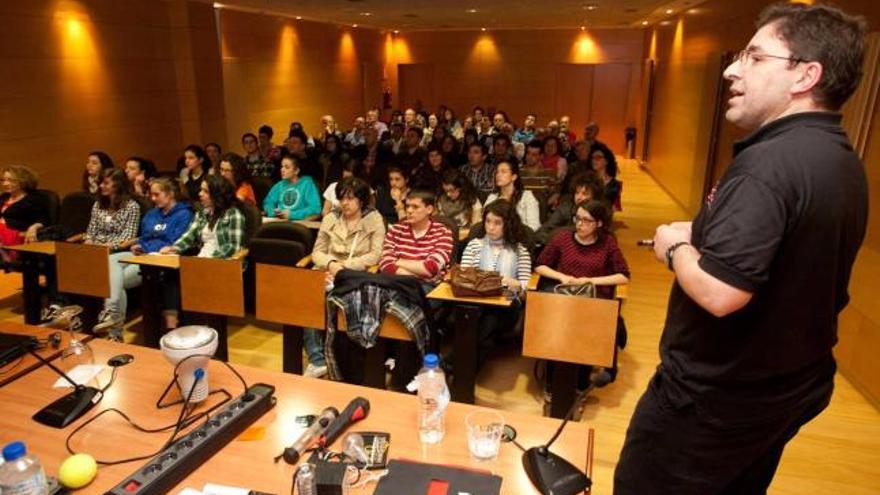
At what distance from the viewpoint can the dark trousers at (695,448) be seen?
1.37 m

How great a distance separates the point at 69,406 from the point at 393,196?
3.84 metres

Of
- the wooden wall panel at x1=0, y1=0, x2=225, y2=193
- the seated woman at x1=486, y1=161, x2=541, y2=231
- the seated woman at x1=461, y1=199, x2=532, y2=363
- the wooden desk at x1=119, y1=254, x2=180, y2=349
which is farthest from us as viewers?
the wooden wall panel at x1=0, y1=0, x2=225, y2=193

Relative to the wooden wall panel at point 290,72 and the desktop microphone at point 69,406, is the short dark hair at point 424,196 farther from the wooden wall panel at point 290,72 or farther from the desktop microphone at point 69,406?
the wooden wall panel at point 290,72

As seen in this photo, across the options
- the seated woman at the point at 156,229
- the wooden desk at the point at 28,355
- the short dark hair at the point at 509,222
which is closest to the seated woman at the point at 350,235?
the short dark hair at the point at 509,222

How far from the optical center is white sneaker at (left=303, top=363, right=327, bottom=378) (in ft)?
11.8

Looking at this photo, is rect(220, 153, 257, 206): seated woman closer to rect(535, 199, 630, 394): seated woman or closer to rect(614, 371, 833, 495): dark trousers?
rect(535, 199, 630, 394): seated woman

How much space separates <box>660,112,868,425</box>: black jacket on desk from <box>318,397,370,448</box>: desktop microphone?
927 mm

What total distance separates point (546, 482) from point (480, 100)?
1402 centimetres

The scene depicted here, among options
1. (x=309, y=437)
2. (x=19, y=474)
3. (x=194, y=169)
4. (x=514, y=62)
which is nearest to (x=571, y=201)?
(x=309, y=437)

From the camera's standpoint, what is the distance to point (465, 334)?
10.3ft

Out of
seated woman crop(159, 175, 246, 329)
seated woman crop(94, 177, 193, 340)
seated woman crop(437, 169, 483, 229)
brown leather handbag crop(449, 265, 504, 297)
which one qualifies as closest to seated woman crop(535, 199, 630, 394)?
brown leather handbag crop(449, 265, 504, 297)

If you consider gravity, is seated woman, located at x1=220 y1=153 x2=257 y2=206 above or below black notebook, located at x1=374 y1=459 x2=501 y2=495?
above

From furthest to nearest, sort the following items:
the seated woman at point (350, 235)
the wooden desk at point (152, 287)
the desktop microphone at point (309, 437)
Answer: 1. the seated woman at point (350, 235)
2. the wooden desk at point (152, 287)
3. the desktop microphone at point (309, 437)

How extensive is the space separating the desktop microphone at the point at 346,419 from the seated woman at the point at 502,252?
171cm
